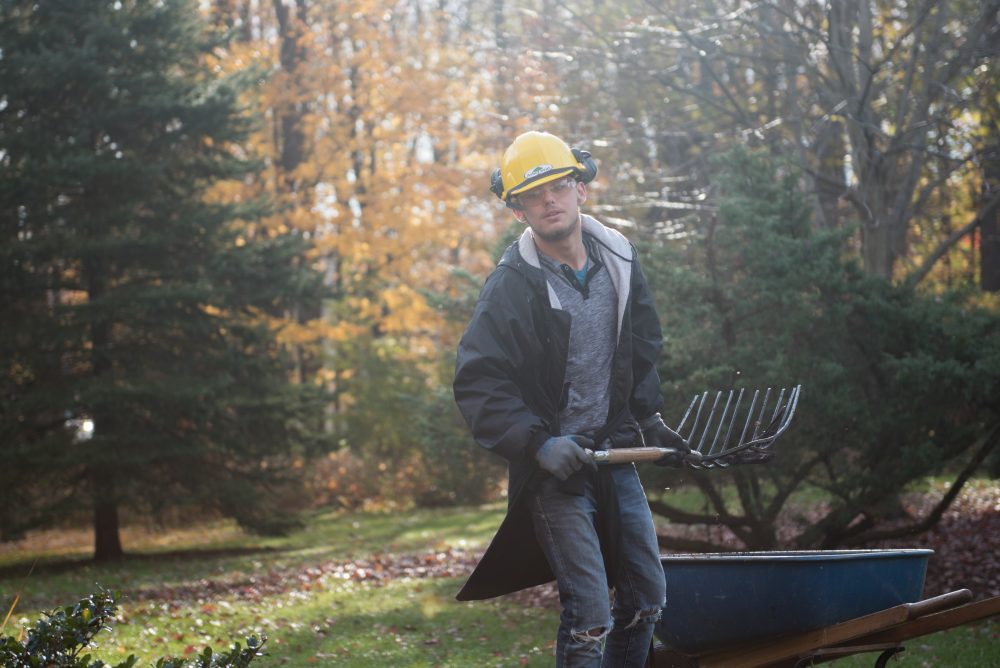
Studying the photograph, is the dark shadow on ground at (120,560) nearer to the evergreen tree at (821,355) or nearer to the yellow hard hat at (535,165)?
the evergreen tree at (821,355)

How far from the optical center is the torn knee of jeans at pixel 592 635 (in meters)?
3.62

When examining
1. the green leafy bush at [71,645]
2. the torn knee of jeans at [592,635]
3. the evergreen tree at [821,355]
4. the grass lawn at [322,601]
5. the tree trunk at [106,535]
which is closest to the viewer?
the green leafy bush at [71,645]

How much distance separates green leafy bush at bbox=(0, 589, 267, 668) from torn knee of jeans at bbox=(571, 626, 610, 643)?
107 cm

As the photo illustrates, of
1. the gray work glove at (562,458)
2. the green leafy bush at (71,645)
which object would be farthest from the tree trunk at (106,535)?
the gray work glove at (562,458)

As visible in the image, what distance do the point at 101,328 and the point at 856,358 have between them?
8875 mm

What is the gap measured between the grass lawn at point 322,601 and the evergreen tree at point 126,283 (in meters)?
1.04

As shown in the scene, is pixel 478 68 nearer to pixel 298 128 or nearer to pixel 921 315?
pixel 298 128

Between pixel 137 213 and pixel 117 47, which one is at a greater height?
pixel 117 47

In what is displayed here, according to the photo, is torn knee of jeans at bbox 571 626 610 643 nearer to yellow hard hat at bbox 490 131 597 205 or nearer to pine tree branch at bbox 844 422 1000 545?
yellow hard hat at bbox 490 131 597 205

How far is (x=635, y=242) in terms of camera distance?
8.41m

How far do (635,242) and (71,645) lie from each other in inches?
223

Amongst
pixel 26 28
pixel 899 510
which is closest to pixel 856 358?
pixel 899 510

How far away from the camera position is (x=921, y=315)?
24.8 ft

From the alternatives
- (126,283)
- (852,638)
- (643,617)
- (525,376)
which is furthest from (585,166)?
(126,283)
